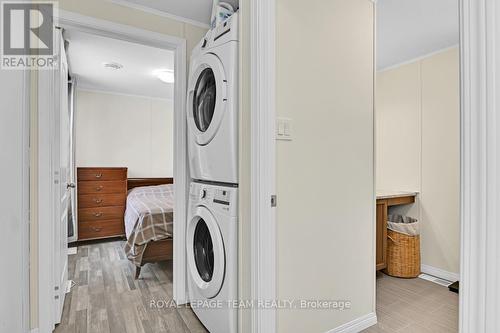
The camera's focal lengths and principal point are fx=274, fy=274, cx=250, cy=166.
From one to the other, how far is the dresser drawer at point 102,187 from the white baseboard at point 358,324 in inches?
144

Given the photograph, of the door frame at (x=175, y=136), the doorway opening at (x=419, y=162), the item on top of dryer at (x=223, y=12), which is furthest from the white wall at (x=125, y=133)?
the doorway opening at (x=419, y=162)

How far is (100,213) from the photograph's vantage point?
4137mm

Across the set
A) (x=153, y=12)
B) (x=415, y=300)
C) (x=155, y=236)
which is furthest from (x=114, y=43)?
(x=415, y=300)

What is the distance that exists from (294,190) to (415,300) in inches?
68.0

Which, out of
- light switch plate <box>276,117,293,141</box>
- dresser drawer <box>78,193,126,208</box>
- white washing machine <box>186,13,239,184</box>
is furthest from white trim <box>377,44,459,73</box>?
dresser drawer <box>78,193,126,208</box>

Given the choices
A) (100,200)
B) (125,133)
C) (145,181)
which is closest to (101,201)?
(100,200)

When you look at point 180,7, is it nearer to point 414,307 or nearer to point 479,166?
point 479,166

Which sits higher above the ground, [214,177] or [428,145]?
[428,145]

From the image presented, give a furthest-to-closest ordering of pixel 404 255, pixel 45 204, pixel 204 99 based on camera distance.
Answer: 1. pixel 404 255
2. pixel 204 99
3. pixel 45 204

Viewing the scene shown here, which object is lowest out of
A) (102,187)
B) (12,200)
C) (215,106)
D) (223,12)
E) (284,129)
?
(102,187)

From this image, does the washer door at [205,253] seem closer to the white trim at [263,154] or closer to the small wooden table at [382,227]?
the white trim at [263,154]

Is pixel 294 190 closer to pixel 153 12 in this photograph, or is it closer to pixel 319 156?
pixel 319 156

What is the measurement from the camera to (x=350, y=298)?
1.82m

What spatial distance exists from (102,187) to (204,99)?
121 inches
